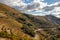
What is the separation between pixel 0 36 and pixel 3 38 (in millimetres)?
2460

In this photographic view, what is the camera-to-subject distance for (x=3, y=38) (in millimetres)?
102062

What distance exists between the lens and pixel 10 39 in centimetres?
10044

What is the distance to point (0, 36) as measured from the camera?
337ft

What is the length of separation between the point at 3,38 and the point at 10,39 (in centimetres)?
490

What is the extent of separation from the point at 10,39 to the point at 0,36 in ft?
23.7
